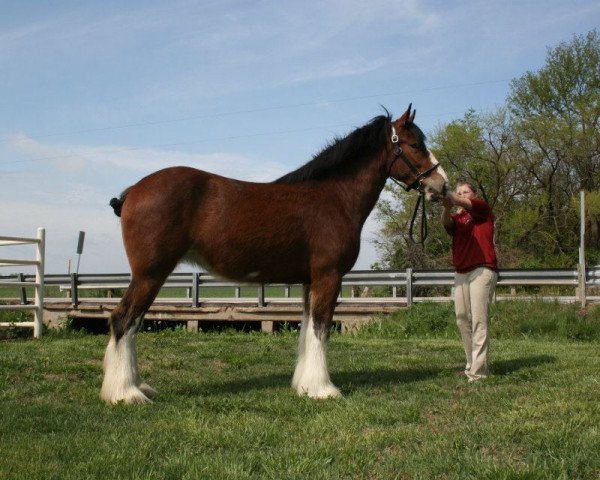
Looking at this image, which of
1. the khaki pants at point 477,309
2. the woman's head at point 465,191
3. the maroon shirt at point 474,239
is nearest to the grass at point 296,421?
the khaki pants at point 477,309

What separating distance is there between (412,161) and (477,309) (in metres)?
1.75

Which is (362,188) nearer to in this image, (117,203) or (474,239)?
(474,239)

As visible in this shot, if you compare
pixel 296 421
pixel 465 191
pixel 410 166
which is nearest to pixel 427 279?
pixel 465 191

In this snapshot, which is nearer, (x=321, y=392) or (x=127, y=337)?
(x=127, y=337)

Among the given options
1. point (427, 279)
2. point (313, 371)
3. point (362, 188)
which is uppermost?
point (362, 188)

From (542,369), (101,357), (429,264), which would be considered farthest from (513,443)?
(429,264)

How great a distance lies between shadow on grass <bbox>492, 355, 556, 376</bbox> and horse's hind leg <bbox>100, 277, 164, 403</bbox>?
4.05 m

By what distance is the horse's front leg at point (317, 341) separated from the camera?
671cm

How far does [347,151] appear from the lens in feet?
24.4

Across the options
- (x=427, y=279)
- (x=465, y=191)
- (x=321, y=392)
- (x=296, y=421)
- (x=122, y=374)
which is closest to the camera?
(x=296, y=421)

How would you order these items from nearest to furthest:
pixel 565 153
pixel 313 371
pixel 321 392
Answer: pixel 321 392 → pixel 313 371 → pixel 565 153

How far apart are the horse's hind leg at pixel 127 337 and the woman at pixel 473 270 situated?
10.5ft

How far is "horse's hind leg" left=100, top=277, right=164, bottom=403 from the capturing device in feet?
20.9

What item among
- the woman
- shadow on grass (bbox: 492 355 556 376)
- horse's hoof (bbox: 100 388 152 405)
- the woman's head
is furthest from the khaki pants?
horse's hoof (bbox: 100 388 152 405)
